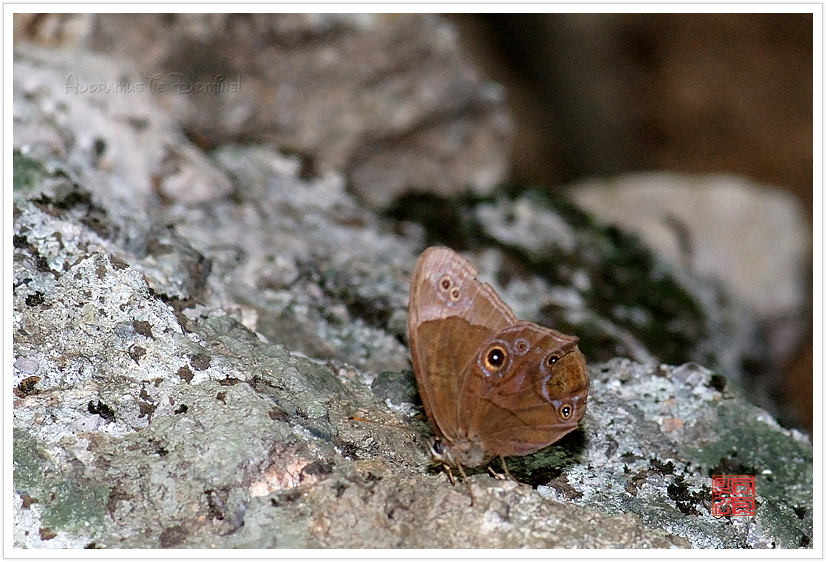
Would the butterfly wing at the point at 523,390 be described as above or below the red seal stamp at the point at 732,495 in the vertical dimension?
above

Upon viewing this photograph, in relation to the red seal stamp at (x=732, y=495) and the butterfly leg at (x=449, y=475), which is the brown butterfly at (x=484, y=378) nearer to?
the butterfly leg at (x=449, y=475)

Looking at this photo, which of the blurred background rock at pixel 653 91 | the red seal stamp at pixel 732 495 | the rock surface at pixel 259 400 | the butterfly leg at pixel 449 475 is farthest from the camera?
the blurred background rock at pixel 653 91

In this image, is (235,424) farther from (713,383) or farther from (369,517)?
(713,383)

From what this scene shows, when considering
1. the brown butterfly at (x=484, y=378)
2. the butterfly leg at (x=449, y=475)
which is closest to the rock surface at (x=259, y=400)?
the butterfly leg at (x=449, y=475)

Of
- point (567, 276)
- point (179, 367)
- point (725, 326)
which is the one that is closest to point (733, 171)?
point (725, 326)

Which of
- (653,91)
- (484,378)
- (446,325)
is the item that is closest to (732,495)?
(484,378)

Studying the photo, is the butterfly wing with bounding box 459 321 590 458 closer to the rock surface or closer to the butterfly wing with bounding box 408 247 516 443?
the butterfly wing with bounding box 408 247 516 443
